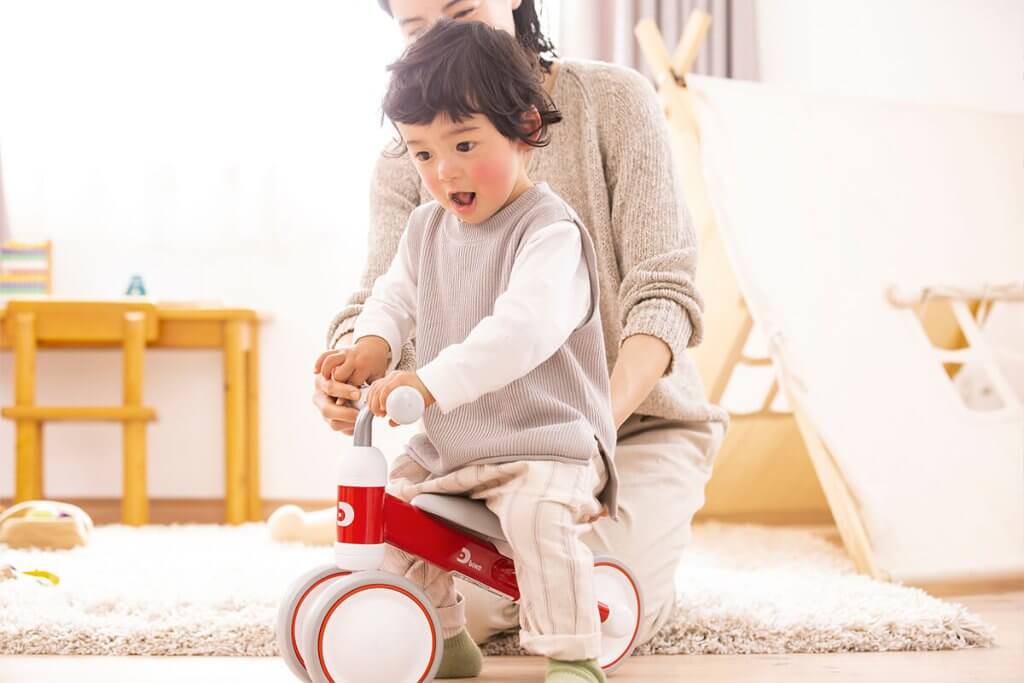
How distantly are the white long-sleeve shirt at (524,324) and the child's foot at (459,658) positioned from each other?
0.92 feet

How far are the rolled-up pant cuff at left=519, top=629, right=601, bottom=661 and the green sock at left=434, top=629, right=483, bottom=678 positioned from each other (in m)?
0.15

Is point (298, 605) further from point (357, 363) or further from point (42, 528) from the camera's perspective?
point (42, 528)

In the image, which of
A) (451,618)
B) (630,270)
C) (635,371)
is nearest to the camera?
(451,618)

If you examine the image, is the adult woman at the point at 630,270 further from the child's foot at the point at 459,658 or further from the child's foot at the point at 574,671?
the child's foot at the point at 574,671

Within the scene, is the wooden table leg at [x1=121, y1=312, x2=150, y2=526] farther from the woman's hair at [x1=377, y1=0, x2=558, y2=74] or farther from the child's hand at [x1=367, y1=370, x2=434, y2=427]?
the child's hand at [x1=367, y1=370, x2=434, y2=427]

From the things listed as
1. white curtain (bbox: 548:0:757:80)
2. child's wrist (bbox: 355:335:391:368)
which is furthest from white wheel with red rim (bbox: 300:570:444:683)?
white curtain (bbox: 548:0:757:80)

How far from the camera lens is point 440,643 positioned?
918mm

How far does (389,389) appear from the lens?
2.79ft

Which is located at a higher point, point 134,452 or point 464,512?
point 464,512

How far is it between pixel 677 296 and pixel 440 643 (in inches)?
20.3

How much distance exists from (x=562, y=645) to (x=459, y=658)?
175 mm

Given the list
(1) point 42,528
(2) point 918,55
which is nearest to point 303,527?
(1) point 42,528

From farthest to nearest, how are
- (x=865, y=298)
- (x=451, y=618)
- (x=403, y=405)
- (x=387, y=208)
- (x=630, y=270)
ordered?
(x=865, y=298) → (x=387, y=208) → (x=630, y=270) → (x=451, y=618) → (x=403, y=405)

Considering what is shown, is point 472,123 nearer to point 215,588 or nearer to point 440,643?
point 440,643
